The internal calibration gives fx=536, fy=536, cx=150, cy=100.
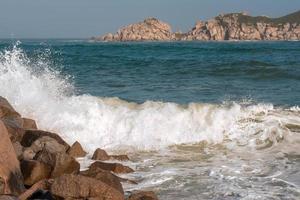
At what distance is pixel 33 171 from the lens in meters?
7.72

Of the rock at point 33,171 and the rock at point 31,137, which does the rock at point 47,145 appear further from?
the rock at point 33,171

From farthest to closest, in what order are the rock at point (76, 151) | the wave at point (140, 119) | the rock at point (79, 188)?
1. the wave at point (140, 119)
2. the rock at point (76, 151)
3. the rock at point (79, 188)

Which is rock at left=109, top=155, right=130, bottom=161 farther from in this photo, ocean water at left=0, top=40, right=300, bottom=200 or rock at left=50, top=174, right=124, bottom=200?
rock at left=50, top=174, right=124, bottom=200

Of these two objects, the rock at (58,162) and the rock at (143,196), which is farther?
the rock at (58,162)

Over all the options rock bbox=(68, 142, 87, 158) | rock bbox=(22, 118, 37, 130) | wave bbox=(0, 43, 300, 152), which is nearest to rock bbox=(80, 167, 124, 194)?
rock bbox=(68, 142, 87, 158)

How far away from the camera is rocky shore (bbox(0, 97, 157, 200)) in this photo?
659 centimetres

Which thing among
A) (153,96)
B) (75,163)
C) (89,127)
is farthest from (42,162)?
(153,96)

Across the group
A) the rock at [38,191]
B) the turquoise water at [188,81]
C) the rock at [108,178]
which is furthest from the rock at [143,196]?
the turquoise water at [188,81]

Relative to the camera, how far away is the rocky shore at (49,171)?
21.6 ft

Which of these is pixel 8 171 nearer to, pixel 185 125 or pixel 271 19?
pixel 185 125

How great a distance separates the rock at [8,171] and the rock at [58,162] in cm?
59

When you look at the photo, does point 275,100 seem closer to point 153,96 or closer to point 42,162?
point 153,96

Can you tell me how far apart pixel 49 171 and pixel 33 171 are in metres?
0.30

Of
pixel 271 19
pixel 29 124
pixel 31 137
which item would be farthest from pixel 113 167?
pixel 271 19
